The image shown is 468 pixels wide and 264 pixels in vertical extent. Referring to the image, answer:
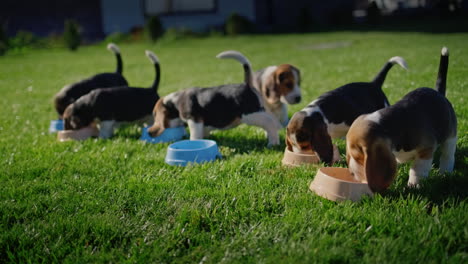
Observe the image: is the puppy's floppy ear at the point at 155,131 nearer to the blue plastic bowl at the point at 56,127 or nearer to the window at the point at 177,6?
the blue plastic bowl at the point at 56,127

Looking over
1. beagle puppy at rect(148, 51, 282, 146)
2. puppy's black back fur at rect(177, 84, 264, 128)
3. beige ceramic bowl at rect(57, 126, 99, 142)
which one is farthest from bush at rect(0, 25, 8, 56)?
puppy's black back fur at rect(177, 84, 264, 128)

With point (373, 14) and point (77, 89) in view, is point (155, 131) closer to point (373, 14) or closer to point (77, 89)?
point (77, 89)

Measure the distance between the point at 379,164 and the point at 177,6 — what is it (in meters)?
24.6

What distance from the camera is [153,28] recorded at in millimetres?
22641

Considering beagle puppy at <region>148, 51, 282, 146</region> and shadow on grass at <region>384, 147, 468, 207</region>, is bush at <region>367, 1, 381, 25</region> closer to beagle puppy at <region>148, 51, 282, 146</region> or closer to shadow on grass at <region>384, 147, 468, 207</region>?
beagle puppy at <region>148, 51, 282, 146</region>

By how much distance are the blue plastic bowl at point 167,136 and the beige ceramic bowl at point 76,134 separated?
781 millimetres

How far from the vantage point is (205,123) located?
5.23 m

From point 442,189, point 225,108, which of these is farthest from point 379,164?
point 225,108

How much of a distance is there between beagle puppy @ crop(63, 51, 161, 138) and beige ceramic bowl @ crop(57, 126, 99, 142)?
69mm

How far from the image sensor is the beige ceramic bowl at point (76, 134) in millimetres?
5852

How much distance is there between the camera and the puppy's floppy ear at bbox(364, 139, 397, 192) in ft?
9.62

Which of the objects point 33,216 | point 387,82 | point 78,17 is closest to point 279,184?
point 33,216

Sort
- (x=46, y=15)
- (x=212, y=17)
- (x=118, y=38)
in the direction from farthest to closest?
(x=212, y=17), (x=46, y=15), (x=118, y=38)

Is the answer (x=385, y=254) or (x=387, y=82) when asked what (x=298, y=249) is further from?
(x=387, y=82)
